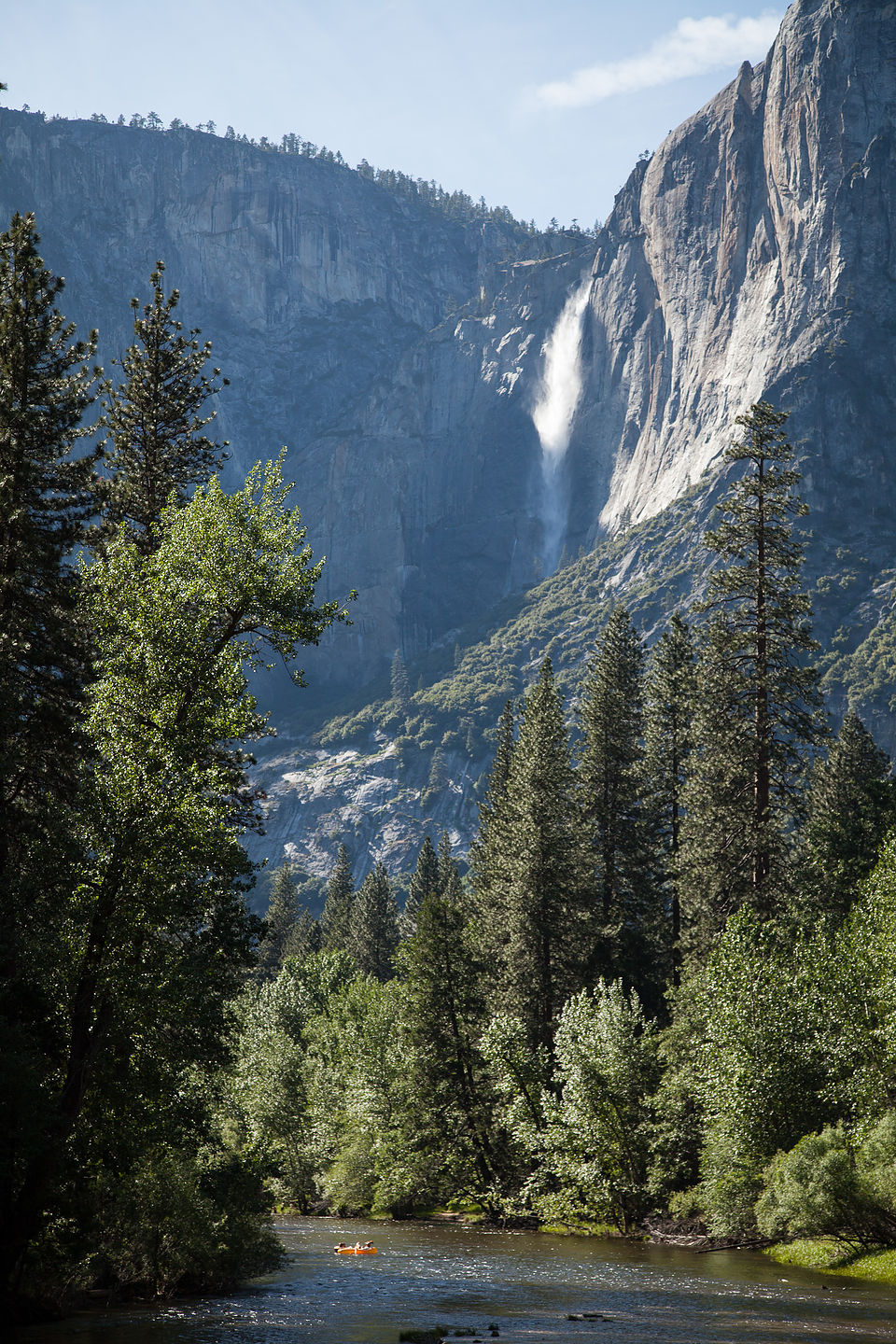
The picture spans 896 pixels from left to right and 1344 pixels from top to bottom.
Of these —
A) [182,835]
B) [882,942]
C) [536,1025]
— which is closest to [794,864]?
[882,942]

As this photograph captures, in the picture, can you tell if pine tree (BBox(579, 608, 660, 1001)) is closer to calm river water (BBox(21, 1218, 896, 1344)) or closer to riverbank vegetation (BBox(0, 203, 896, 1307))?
riverbank vegetation (BBox(0, 203, 896, 1307))

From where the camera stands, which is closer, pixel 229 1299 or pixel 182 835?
pixel 182 835

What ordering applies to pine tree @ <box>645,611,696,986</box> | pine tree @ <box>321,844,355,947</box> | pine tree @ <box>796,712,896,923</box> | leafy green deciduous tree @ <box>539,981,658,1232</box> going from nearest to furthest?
1. pine tree @ <box>796,712,896,923</box>
2. leafy green deciduous tree @ <box>539,981,658,1232</box>
3. pine tree @ <box>645,611,696,986</box>
4. pine tree @ <box>321,844,355,947</box>

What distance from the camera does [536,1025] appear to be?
1906 inches

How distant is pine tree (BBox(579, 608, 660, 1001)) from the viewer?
52594 millimetres

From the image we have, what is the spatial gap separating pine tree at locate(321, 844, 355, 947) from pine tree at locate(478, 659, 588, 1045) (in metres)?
61.4

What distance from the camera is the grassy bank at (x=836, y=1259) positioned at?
2811cm

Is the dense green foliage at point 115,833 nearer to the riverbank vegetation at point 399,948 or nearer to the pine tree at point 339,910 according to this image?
the riverbank vegetation at point 399,948

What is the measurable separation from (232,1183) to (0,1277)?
27.5 feet

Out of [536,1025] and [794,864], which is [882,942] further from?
[536,1025]

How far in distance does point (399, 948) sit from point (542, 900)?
21.9 feet

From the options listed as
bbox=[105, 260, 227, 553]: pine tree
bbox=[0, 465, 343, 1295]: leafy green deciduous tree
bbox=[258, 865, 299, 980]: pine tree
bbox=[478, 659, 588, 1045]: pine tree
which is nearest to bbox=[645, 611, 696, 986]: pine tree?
bbox=[478, 659, 588, 1045]: pine tree

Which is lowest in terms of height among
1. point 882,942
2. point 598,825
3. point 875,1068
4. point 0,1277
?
point 0,1277

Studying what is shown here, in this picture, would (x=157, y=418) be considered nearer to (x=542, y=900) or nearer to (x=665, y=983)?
(x=542, y=900)
